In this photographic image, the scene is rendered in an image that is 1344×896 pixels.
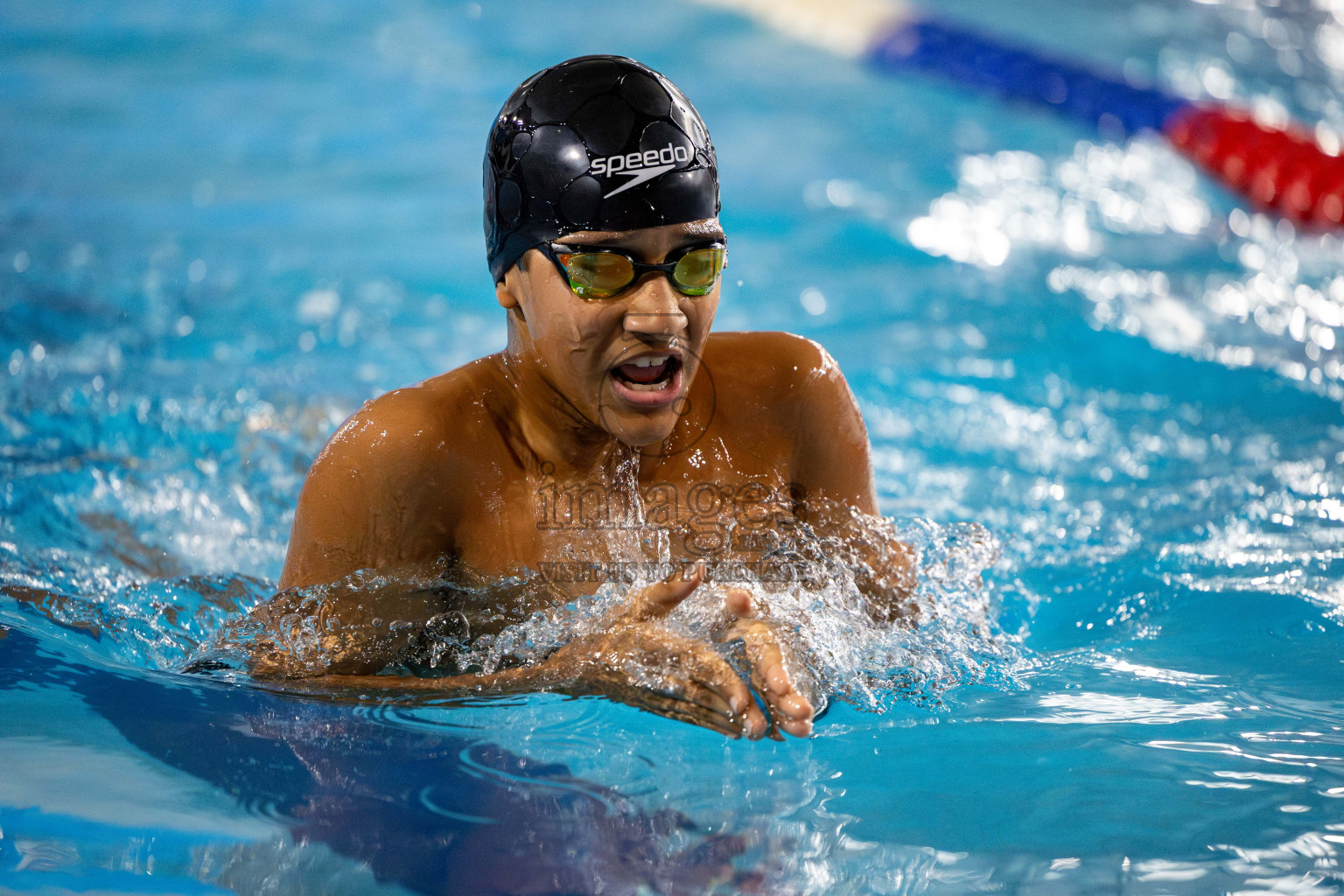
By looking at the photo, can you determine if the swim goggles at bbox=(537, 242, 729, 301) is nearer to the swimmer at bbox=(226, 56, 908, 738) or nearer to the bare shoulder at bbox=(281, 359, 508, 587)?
the swimmer at bbox=(226, 56, 908, 738)

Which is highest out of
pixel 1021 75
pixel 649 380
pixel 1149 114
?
pixel 1021 75

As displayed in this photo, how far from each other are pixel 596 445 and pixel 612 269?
41 cm

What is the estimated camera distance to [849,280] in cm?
520

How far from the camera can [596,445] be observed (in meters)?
2.16

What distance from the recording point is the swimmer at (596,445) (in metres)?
1.84

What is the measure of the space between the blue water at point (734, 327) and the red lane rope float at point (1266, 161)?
21 cm

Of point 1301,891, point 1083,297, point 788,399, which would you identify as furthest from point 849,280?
point 1301,891

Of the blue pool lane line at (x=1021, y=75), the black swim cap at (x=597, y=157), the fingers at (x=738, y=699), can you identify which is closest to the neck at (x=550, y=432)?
the black swim cap at (x=597, y=157)

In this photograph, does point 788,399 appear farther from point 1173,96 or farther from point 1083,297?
point 1173,96

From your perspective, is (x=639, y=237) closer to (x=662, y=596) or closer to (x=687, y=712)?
(x=662, y=596)

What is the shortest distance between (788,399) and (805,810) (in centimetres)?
80

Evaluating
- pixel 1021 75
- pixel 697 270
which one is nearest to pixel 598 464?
pixel 697 270

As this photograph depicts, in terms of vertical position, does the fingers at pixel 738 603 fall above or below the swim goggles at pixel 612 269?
below

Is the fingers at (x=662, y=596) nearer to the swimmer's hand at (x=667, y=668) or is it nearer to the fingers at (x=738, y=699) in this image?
the swimmer's hand at (x=667, y=668)
